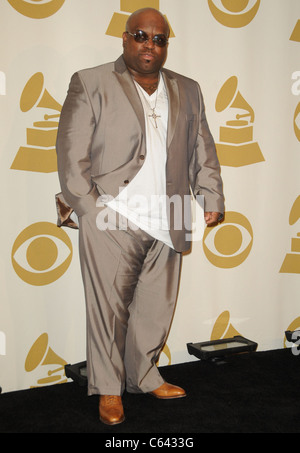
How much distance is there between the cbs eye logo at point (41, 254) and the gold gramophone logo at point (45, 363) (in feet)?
1.03

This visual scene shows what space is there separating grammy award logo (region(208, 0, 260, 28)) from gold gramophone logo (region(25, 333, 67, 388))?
2.06 meters

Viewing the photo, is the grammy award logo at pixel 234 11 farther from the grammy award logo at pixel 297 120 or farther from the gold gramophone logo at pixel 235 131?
the grammy award logo at pixel 297 120

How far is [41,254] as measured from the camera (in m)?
2.39

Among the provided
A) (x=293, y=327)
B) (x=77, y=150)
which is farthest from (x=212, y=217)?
(x=293, y=327)

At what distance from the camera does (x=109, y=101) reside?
77.3 inches

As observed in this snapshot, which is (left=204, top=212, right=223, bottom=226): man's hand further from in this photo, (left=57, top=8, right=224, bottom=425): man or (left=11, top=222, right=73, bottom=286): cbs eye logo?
(left=11, top=222, right=73, bottom=286): cbs eye logo

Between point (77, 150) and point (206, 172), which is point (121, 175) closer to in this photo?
point (77, 150)

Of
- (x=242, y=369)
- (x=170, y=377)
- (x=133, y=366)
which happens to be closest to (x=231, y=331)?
(x=242, y=369)

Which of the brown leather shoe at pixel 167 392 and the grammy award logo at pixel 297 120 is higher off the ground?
the grammy award logo at pixel 297 120

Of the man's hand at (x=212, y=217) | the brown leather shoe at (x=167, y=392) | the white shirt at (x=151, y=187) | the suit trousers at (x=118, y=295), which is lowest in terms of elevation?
the brown leather shoe at (x=167, y=392)

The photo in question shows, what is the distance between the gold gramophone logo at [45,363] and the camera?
2.39 meters

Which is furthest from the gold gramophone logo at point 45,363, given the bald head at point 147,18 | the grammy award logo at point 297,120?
the grammy award logo at point 297,120

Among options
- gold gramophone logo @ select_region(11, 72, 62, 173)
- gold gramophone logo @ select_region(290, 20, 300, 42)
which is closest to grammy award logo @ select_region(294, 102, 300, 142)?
gold gramophone logo @ select_region(290, 20, 300, 42)

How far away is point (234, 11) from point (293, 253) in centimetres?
153
